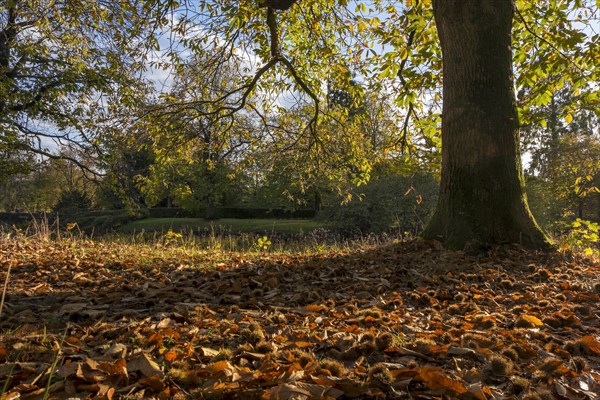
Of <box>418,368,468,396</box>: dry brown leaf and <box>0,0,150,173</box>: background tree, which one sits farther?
<box>0,0,150,173</box>: background tree

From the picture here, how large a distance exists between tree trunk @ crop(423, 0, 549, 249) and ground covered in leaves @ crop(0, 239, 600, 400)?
0.40m

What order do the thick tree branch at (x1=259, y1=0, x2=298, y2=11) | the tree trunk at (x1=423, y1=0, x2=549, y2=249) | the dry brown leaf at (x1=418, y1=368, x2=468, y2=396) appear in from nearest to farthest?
the dry brown leaf at (x1=418, y1=368, x2=468, y2=396), the tree trunk at (x1=423, y1=0, x2=549, y2=249), the thick tree branch at (x1=259, y1=0, x2=298, y2=11)

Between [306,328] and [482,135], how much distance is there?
12.8 ft

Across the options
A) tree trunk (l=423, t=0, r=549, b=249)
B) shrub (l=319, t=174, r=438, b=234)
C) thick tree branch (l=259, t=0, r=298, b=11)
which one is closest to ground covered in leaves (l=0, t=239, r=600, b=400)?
tree trunk (l=423, t=0, r=549, b=249)

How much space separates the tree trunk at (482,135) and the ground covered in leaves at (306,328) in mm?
400

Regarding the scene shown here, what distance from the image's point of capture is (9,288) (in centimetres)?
378

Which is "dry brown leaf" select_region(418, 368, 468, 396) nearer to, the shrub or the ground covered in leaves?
the ground covered in leaves

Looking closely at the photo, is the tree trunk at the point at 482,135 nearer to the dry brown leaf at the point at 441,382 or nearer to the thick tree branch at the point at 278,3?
the thick tree branch at the point at 278,3

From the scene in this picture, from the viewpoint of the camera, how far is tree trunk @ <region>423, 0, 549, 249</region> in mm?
5434

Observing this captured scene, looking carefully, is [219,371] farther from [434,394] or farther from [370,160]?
[370,160]

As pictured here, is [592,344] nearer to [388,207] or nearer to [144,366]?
[144,366]

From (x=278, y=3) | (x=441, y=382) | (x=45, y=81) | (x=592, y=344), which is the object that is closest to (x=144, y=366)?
(x=441, y=382)

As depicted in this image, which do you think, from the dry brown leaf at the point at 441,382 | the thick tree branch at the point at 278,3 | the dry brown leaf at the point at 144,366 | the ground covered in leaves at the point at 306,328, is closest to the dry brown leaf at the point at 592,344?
the ground covered in leaves at the point at 306,328

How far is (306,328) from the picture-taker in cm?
272
